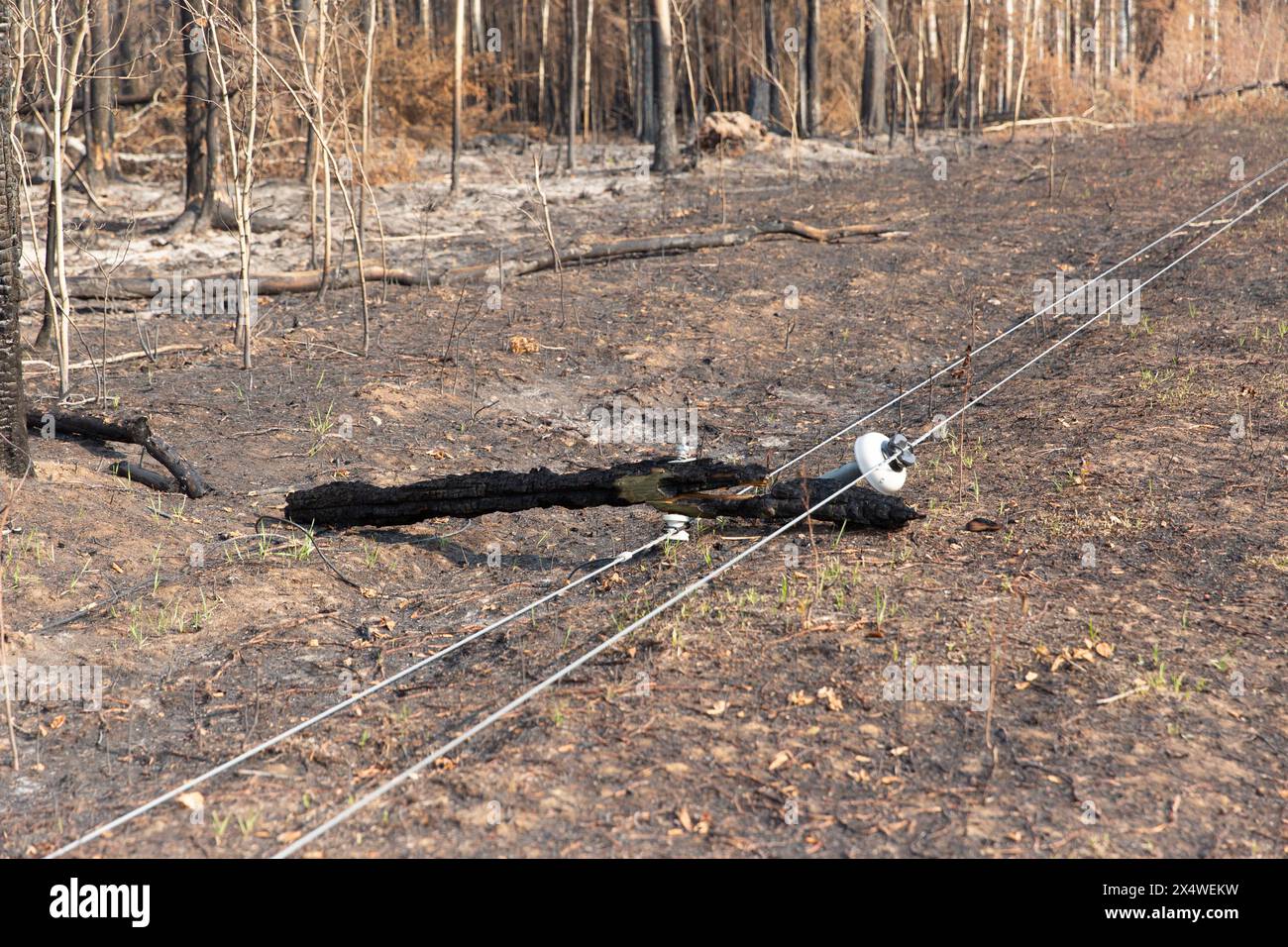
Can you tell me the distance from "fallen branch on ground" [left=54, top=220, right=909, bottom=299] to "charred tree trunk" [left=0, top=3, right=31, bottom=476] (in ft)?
14.4

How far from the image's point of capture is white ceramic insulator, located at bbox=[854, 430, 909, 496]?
5.05 metres

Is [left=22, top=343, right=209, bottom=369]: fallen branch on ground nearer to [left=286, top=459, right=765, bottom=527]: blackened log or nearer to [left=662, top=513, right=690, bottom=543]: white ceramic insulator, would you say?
[left=286, top=459, right=765, bottom=527]: blackened log

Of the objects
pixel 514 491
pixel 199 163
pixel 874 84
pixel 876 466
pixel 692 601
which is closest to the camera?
pixel 692 601

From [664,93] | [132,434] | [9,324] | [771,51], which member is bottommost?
[132,434]

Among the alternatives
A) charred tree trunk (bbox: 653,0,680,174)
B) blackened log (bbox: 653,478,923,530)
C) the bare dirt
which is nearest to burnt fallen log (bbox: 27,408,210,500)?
the bare dirt

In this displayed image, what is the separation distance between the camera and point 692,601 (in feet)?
15.2

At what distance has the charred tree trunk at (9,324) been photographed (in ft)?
18.6

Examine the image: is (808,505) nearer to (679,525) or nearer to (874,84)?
(679,525)

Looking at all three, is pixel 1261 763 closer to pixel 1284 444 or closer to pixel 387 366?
pixel 1284 444

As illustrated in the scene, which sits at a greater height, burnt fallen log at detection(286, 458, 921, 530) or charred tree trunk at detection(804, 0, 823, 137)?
charred tree trunk at detection(804, 0, 823, 137)

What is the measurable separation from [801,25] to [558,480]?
26040 mm

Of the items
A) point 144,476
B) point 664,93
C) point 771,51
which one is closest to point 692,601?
point 144,476

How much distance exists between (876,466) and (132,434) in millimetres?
4186

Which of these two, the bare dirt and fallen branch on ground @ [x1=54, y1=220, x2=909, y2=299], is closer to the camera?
the bare dirt
